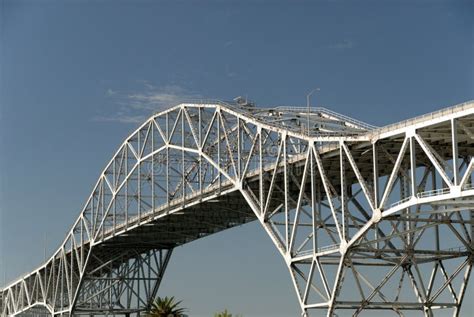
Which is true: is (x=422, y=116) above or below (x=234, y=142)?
below

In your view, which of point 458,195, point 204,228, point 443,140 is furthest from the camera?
point 204,228

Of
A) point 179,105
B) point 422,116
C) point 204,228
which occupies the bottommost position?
point 422,116

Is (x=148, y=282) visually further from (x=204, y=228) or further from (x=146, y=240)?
(x=204, y=228)

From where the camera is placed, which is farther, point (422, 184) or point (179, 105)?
point (179, 105)

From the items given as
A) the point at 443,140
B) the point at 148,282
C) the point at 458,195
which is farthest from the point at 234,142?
the point at 148,282

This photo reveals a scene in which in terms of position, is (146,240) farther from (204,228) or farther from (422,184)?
(422,184)

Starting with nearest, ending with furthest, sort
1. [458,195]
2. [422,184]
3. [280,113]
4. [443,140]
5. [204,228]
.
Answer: [458,195] → [443,140] → [422,184] → [280,113] → [204,228]

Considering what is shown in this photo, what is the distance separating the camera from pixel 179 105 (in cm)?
11462

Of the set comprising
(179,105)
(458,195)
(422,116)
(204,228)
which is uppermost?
(179,105)

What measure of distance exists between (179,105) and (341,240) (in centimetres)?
4201

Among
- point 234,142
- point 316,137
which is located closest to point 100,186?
point 234,142

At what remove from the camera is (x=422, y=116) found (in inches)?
2643

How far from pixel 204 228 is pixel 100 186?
24.9 metres

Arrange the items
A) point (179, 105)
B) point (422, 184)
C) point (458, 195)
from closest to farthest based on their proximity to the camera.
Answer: point (458, 195), point (422, 184), point (179, 105)
